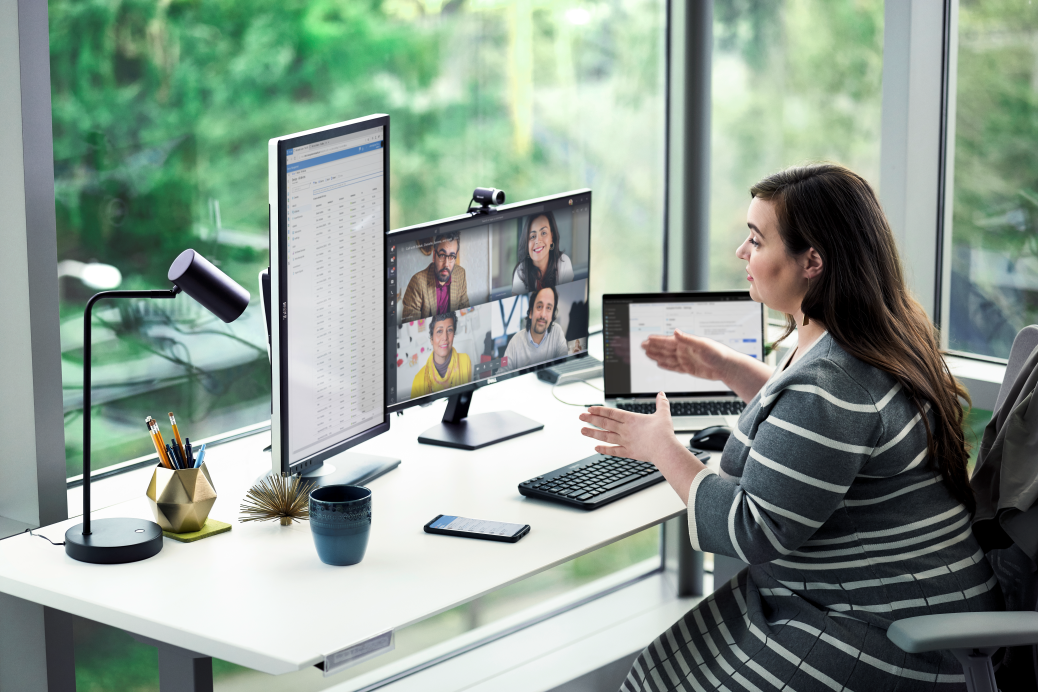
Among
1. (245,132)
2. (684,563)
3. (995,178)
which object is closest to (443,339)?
(245,132)

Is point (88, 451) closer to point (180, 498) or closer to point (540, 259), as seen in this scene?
point (180, 498)

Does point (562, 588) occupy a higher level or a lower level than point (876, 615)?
lower

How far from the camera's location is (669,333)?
233 cm

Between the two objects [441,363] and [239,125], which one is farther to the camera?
[239,125]

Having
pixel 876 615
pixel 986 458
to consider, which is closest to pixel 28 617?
pixel 876 615

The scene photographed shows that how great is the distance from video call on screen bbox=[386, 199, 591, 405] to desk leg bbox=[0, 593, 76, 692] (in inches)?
27.1

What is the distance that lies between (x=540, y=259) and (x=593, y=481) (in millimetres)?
552

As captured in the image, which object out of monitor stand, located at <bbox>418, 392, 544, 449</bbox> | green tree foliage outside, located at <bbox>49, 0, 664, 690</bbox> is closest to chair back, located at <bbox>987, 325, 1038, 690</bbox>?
monitor stand, located at <bbox>418, 392, 544, 449</bbox>

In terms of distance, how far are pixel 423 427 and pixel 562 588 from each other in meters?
1.07

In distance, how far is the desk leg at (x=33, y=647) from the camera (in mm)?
1703

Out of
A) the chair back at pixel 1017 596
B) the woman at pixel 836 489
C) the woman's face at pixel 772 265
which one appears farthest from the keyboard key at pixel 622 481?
the chair back at pixel 1017 596

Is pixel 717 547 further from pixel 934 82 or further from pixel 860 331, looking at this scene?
pixel 934 82

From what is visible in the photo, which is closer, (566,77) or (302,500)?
(302,500)

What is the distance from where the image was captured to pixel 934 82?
2678 mm
